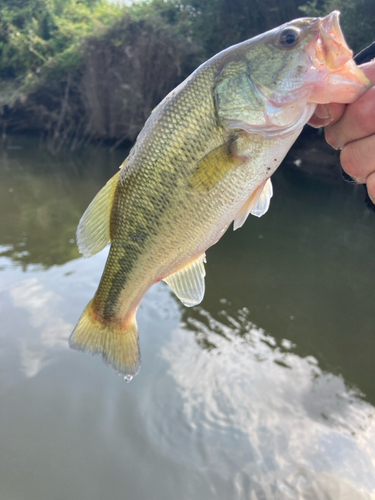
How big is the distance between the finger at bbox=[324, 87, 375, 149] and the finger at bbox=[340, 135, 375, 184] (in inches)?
1.0

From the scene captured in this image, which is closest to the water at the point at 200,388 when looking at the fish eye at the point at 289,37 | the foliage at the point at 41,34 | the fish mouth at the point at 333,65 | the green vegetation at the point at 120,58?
A: the fish mouth at the point at 333,65

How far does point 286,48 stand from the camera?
1.48 m

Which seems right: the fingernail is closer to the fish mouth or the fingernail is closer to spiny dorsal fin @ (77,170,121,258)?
the fish mouth

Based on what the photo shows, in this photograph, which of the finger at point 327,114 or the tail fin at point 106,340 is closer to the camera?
the finger at point 327,114

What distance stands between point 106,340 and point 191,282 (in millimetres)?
561

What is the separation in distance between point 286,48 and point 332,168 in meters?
17.2

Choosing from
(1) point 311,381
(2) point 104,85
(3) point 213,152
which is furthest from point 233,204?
(2) point 104,85

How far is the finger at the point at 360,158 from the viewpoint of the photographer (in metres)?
1.58

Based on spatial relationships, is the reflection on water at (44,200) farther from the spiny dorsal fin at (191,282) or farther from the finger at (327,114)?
the finger at (327,114)

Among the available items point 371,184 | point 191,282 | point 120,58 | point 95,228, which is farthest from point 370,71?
point 120,58

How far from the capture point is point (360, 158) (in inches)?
63.6

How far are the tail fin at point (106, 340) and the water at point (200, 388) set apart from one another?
177 cm

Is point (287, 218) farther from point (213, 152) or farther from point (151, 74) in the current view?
point (151, 74)

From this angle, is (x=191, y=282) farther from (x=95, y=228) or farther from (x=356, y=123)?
(x=356, y=123)
